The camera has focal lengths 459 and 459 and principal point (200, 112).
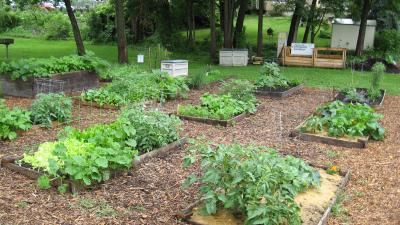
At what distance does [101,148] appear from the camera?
4.73 metres

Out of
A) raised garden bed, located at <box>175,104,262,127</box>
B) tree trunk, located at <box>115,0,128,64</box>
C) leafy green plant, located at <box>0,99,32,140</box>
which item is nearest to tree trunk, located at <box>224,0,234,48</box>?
tree trunk, located at <box>115,0,128,64</box>

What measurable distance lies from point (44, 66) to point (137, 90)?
6.63 ft

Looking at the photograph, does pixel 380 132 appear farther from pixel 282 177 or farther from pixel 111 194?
pixel 111 194

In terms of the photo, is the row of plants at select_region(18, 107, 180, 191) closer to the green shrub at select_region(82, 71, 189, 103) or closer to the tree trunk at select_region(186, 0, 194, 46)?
the green shrub at select_region(82, 71, 189, 103)

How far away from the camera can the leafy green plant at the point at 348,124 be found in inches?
267

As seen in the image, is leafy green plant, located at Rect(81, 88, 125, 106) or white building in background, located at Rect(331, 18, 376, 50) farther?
white building in background, located at Rect(331, 18, 376, 50)

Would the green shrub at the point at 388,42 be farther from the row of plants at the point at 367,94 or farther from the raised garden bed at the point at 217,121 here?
the raised garden bed at the point at 217,121

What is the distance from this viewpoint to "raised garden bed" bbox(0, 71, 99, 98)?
29.7 ft

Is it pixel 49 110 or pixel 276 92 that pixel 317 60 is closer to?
pixel 276 92

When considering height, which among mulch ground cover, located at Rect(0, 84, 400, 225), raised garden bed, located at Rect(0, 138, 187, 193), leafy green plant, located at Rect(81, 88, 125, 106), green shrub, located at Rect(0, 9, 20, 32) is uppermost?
green shrub, located at Rect(0, 9, 20, 32)

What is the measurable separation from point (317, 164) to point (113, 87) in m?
4.88

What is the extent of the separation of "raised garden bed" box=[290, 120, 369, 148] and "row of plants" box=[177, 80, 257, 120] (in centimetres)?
131

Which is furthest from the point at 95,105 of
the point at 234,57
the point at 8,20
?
the point at 8,20

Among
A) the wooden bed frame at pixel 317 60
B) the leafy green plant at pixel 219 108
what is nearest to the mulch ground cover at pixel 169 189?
the leafy green plant at pixel 219 108
